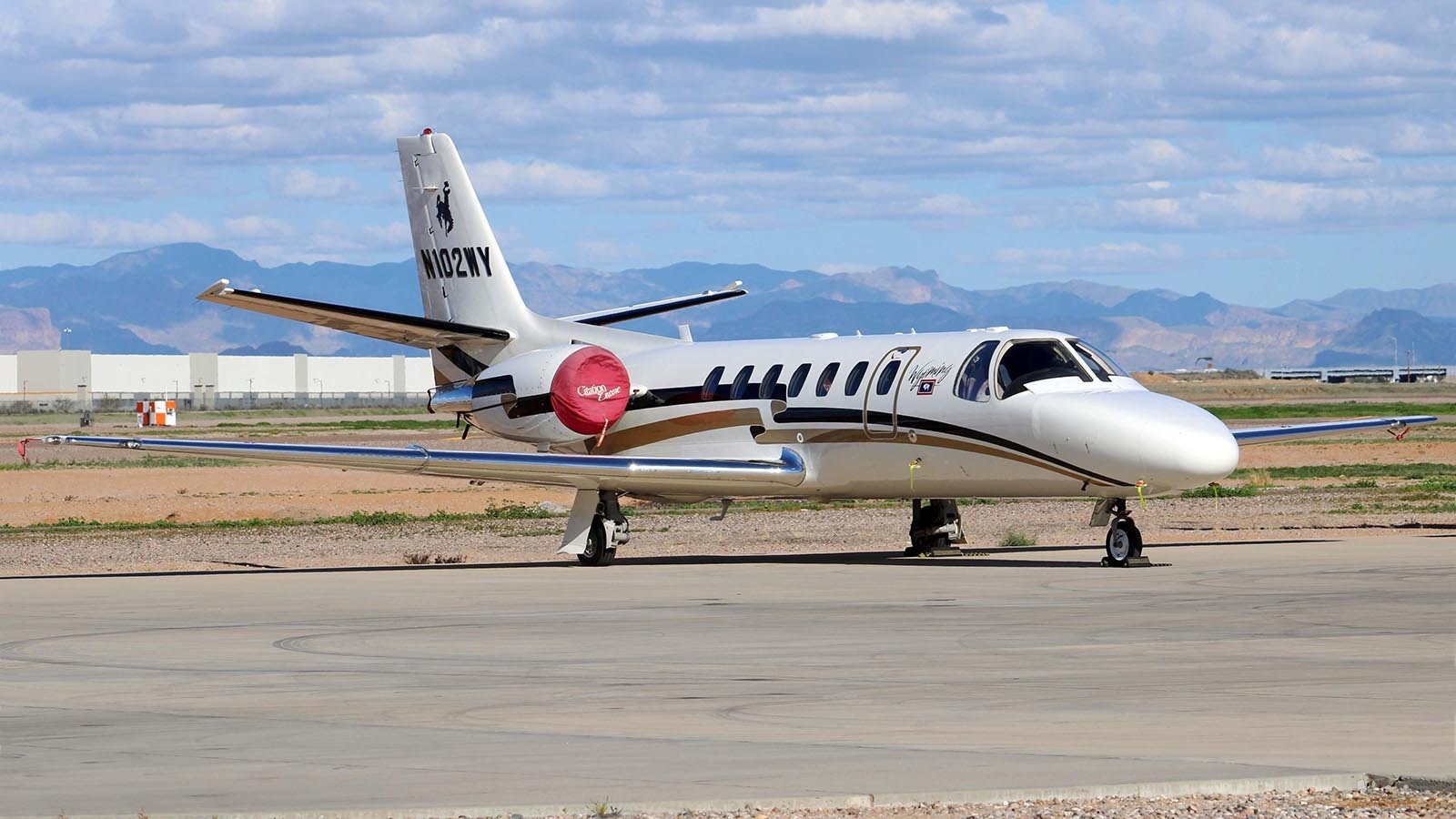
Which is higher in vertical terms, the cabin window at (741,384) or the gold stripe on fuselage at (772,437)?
the cabin window at (741,384)

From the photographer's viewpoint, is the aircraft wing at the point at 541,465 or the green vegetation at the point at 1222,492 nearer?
the aircraft wing at the point at 541,465

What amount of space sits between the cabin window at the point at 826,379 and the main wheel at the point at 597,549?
330 centimetres

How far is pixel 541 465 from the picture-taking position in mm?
24125

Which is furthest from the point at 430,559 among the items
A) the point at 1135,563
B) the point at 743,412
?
the point at 1135,563

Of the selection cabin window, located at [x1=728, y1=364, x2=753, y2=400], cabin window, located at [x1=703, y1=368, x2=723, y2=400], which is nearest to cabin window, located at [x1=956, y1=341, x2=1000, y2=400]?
cabin window, located at [x1=728, y1=364, x2=753, y2=400]

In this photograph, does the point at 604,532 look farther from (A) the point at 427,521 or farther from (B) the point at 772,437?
(A) the point at 427,521

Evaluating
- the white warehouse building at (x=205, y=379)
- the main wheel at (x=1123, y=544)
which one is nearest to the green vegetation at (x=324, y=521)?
the main wheel at (x=1123, y=544)

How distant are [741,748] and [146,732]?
3.23m

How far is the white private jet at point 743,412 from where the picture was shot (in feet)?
73.1

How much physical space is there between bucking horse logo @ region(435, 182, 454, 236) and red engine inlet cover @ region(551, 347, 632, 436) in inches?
153

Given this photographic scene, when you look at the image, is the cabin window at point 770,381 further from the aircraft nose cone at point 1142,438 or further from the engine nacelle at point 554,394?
the aircraft nose cone at point 1142,438

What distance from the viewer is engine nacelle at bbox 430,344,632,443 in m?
27.1

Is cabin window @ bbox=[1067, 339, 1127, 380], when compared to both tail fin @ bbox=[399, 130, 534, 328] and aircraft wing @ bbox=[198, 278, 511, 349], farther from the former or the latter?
tail fin @ bbox=[399, 130, 534, 328]

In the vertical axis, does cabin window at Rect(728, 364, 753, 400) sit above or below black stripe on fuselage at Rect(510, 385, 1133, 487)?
above
